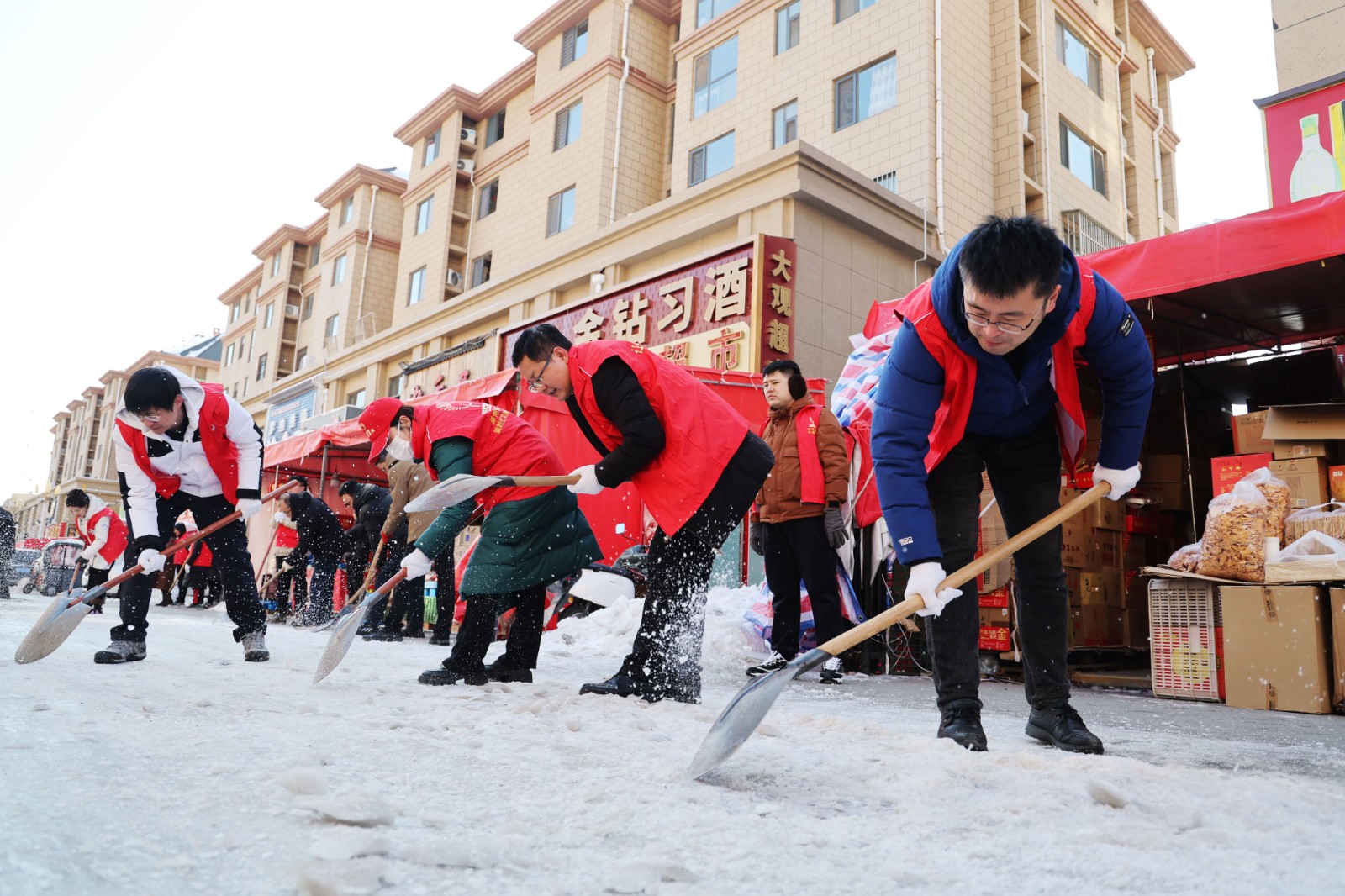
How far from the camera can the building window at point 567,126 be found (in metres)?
18.5

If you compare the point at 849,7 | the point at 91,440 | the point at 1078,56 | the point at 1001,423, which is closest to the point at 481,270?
the point at 849,7

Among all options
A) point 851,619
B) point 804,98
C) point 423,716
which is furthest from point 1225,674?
point 804,98

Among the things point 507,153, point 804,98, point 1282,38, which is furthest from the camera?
point 507,153

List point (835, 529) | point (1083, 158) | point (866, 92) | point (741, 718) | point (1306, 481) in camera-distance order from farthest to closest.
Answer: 1. point (1083, 158)
2. point (866, 92)
3. point (835, 529)
4. point (1306, 481)
5. point (741, 718)

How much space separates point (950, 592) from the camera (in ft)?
7.46

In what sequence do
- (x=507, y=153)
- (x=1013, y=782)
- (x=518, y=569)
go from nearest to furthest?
(x=1013, y=782), (x=518, y=569), (x=507, y=153)

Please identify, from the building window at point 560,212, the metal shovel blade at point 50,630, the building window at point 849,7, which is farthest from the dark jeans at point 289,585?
the building window at point 849,7

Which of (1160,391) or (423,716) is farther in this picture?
(1160,391)

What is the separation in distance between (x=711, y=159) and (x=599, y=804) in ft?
49.5

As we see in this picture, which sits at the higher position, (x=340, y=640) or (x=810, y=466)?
(x=810, y=466)

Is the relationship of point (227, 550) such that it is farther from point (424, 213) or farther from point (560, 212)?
point (424, 213)

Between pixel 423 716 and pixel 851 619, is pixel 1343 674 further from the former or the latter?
pixel 423 716

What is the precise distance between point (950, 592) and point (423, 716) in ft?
5.24

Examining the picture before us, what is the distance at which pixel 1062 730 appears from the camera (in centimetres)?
248
